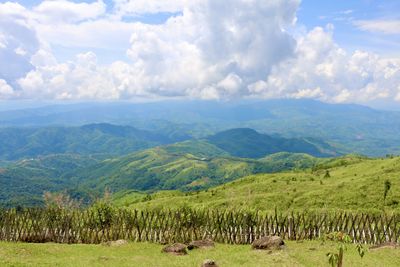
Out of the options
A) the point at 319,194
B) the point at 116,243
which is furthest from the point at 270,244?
the point at 319,194

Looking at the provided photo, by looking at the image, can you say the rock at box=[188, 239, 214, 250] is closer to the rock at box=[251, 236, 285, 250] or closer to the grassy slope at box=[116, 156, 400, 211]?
the rock at box=[251, 236, 285, 250]

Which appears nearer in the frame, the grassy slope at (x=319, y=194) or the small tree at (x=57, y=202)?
the small tree at (x=57, y=202)

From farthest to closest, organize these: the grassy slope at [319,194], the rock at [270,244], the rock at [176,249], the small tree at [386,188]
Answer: the grassy slope at [319,194] < the small tree at [386,188] < the rock at [176,249] < the rock at [270,244]

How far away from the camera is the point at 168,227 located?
122ft

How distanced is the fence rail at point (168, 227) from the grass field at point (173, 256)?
273 centimetres

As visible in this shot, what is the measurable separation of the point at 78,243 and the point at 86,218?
2761mm

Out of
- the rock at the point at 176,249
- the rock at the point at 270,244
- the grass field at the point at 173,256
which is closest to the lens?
the grass field at the point at 173,256

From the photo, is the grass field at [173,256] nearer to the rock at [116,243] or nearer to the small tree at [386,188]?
the rock at [116,243]

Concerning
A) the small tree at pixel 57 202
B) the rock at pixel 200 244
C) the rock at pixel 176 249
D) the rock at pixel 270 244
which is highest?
the rock at pixel 270 244

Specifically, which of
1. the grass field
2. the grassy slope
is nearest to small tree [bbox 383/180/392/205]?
the grassy slope

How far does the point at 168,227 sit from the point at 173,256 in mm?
8350

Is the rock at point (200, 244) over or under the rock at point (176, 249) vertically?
under

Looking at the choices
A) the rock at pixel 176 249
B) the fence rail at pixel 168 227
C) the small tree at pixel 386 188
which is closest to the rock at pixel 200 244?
the rock at pixel 176 249

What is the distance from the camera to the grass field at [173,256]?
2561 cm
